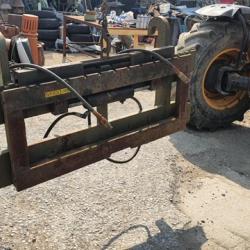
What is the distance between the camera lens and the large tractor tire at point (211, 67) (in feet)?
13.8

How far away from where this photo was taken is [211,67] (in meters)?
4.35

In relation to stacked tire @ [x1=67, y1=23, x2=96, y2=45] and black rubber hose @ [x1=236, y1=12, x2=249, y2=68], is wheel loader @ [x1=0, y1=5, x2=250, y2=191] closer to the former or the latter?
black rubber hose @ [x1=236, y1=12, x2=249, y2=68]

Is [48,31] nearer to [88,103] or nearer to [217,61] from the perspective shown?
[217,61]

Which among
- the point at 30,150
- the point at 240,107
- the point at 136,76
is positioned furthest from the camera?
the point at 240,107

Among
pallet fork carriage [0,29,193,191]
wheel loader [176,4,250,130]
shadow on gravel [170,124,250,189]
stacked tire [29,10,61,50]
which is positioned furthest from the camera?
stacked tire [29,10,61,50]

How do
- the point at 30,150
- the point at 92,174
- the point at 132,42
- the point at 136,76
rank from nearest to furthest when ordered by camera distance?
the point at 30,150, the point at 136,76, the point at 92,174, the point at 132,42

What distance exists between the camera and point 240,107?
4.71 metres

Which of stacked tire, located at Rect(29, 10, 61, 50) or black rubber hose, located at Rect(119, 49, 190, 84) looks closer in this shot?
black rubber hose, located at Rect(119, 49, 190, 84)

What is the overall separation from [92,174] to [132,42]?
569 cm

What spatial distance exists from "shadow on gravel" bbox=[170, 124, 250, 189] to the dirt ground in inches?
0.4

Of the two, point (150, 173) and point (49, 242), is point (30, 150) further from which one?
point (150, 173)

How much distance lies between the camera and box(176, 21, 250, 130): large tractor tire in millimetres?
4215

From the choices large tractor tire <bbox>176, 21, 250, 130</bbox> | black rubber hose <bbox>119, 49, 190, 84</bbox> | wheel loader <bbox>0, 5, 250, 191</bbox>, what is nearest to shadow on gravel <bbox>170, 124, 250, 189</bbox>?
large tractor tire <bbox>176, 21, 250, 130</bbox>

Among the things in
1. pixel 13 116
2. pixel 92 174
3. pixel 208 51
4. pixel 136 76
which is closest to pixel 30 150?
pixel 13 116
